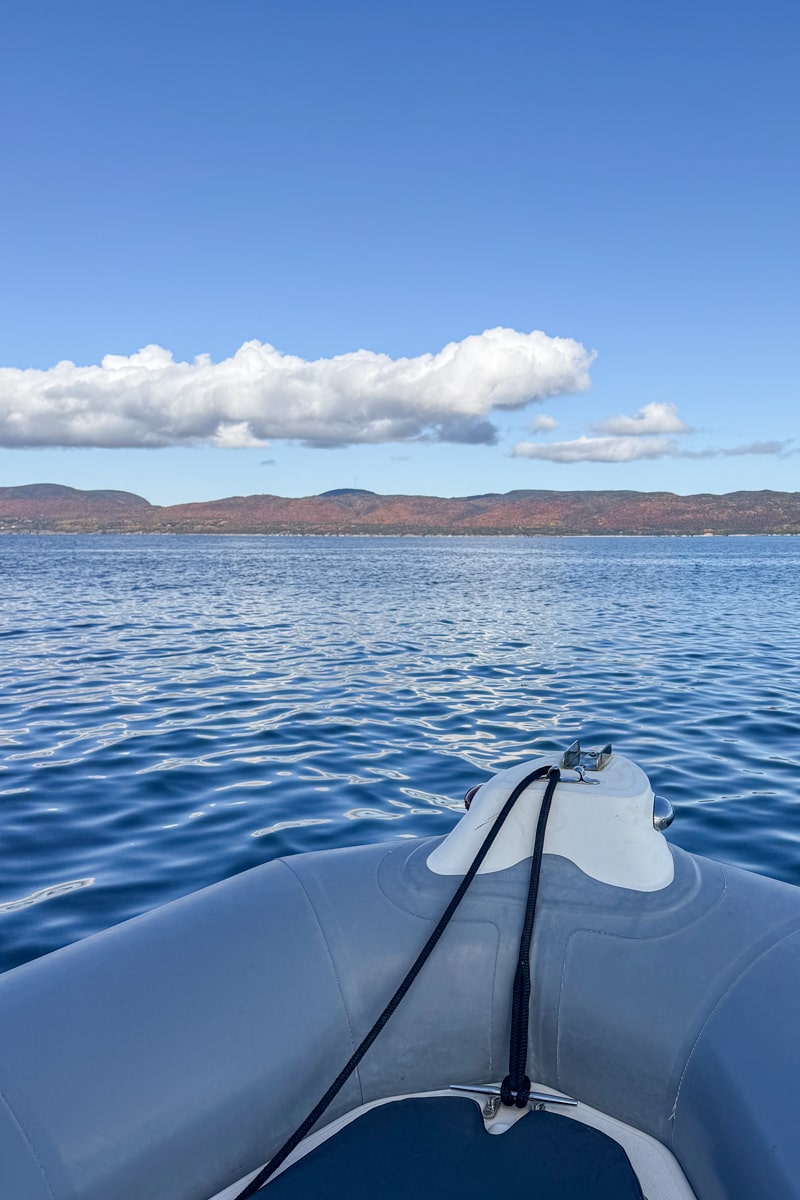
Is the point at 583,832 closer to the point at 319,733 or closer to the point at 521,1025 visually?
the point at 521,1025

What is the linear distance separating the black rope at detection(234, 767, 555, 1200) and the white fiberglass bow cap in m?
0.03

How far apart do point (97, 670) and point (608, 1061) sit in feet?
39.8

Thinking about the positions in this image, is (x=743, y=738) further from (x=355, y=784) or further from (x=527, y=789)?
(x=527, y=789)

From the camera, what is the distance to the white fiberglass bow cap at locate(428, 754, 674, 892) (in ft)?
8.34

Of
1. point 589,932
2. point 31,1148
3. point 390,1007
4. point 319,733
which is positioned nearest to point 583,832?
point 589,932

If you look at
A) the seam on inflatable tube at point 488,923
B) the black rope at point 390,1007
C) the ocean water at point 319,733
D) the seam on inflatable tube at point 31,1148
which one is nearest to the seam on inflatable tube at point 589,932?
A: the seam on inflatable tube at point 488,923

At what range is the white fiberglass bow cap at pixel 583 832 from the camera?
8.34ft

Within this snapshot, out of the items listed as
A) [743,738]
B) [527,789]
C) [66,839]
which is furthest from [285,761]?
[527,789]

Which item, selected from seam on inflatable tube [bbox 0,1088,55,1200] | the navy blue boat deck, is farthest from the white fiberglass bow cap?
seam on inflatable tube [bbox 0,1088,55,1200]

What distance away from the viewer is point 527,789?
8.87 feet

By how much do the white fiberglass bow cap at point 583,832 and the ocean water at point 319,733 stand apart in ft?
8.97

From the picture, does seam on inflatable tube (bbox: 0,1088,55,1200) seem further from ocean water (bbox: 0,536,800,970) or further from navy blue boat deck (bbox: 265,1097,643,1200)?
ocean water (bbox: 0,536,800,970)

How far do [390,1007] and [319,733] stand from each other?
6.95 m

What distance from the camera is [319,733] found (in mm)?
9258
